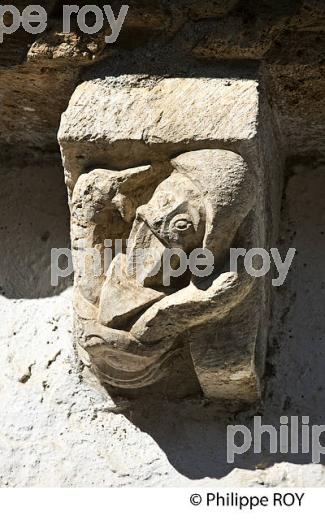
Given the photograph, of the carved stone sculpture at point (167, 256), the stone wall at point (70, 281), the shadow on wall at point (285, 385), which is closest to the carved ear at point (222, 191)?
the carved stone sculpture at point (167, 256)

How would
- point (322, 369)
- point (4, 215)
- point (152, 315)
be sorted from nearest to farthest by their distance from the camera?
point (152, 315)
point (322, 369)
point (4, 215)

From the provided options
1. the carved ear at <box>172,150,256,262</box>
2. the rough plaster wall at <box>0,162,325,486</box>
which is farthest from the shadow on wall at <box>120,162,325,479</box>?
the carved ear at <box>172,150,256,262</box>

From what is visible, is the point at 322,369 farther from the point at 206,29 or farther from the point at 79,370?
the point at 206,29

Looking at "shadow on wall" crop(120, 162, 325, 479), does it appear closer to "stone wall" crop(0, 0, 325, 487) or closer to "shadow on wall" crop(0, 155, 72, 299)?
"stone wall" crop(0, 0, 325, 487)

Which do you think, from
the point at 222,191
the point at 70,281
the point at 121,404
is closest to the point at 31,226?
the point at 70,281

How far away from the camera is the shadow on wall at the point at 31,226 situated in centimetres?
201

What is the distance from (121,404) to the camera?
6.17 feet

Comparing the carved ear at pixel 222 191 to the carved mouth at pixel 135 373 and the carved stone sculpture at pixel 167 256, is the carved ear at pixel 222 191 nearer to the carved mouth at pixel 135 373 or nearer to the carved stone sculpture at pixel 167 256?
the carved stone sculpture at pixel 167 256

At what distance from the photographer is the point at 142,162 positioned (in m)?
1.76

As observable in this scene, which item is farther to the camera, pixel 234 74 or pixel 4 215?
pixel 4 215

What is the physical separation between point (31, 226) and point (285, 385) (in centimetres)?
52

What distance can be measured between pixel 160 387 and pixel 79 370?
14 cm

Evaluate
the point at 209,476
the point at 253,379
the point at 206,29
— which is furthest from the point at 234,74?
the point at 209,476

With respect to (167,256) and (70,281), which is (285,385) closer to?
(167,256)
